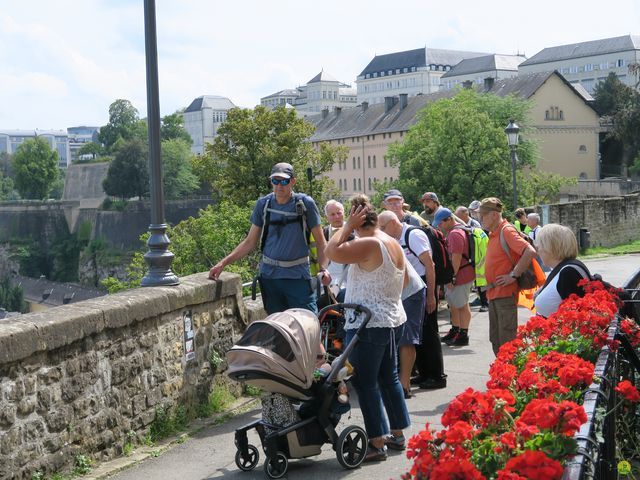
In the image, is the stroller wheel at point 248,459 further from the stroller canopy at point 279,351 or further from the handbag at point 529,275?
the handbag at point 529,275

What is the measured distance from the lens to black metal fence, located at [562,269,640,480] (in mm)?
2863

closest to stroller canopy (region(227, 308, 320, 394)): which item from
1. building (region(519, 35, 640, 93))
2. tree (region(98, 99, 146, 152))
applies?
building (region(519, 35, 640, 93))

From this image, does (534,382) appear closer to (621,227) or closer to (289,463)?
(289,463)

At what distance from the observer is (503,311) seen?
8.08 m

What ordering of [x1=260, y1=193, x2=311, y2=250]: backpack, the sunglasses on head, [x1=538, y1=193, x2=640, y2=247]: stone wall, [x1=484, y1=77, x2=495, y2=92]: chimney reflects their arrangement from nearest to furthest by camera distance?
1. the sunglasses on head
2. [x1=260, y1=193, x2=311, y2=250]: backpack
3. [x1=538, y1=193, x2=640, y2=247]: stone wall
4. [x1=484, y1=77, x2=495, y2=92]: chimney

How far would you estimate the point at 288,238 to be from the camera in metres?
7.67

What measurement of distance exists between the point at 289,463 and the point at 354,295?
3.86 feet

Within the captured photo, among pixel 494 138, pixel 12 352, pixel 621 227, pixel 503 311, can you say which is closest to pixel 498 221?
pixel 503 311

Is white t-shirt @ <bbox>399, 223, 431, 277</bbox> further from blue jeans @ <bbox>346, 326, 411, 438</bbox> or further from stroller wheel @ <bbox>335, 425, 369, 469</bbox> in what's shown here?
stroller wheel @ <bbox>335, 425, 369, 469</bbox>

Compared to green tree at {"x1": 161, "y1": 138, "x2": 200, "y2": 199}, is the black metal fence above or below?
below

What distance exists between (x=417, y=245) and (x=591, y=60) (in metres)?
145

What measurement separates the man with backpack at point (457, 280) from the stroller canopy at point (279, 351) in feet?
17.0

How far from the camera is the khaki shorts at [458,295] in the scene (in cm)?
1114

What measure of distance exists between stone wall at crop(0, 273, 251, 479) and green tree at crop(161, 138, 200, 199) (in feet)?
394
